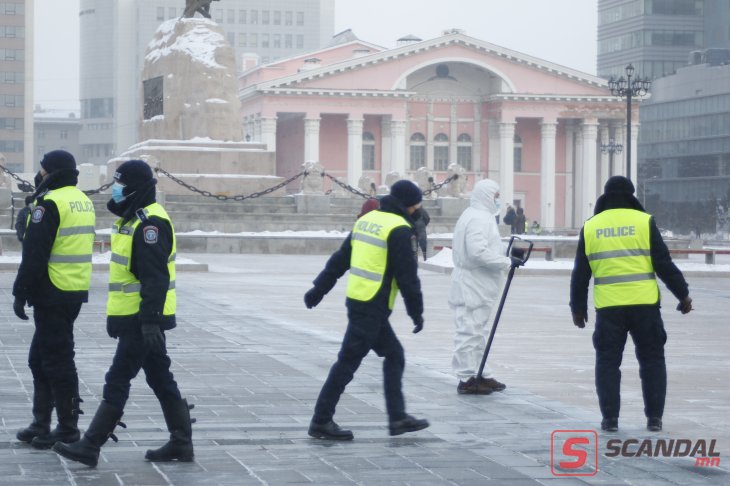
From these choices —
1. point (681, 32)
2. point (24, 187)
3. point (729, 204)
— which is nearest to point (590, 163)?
point (729, 204)

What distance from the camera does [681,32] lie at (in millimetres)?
125438

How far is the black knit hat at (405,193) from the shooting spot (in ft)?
28.6

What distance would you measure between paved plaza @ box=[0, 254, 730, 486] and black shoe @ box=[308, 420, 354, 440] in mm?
51

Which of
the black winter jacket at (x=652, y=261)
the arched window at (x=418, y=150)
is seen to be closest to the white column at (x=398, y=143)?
the arched window at (x=418, y=150)

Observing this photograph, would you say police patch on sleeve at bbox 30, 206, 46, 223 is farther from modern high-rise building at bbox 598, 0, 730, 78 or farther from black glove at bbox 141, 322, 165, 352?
modern high-rise building at bbox 598, 0, 730, 78

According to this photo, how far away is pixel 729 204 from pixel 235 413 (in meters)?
82.5

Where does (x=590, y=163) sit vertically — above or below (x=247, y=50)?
below

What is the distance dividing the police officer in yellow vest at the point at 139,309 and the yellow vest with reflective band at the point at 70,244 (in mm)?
471

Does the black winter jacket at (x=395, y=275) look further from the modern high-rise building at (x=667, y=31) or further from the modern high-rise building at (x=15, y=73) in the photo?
the modern high-rise building at (x=15, y=73)

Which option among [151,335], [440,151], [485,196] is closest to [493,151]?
[440,151]

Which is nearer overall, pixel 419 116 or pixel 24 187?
pixel 24 187

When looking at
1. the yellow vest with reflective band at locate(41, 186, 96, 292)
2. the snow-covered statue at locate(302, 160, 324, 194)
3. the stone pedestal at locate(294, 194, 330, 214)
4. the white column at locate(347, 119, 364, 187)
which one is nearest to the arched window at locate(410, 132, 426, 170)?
the white column at locate(347, 119, 364, 187)

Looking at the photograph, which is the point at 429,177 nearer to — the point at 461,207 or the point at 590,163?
the point at 461,207

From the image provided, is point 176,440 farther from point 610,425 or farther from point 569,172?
point 569,172
